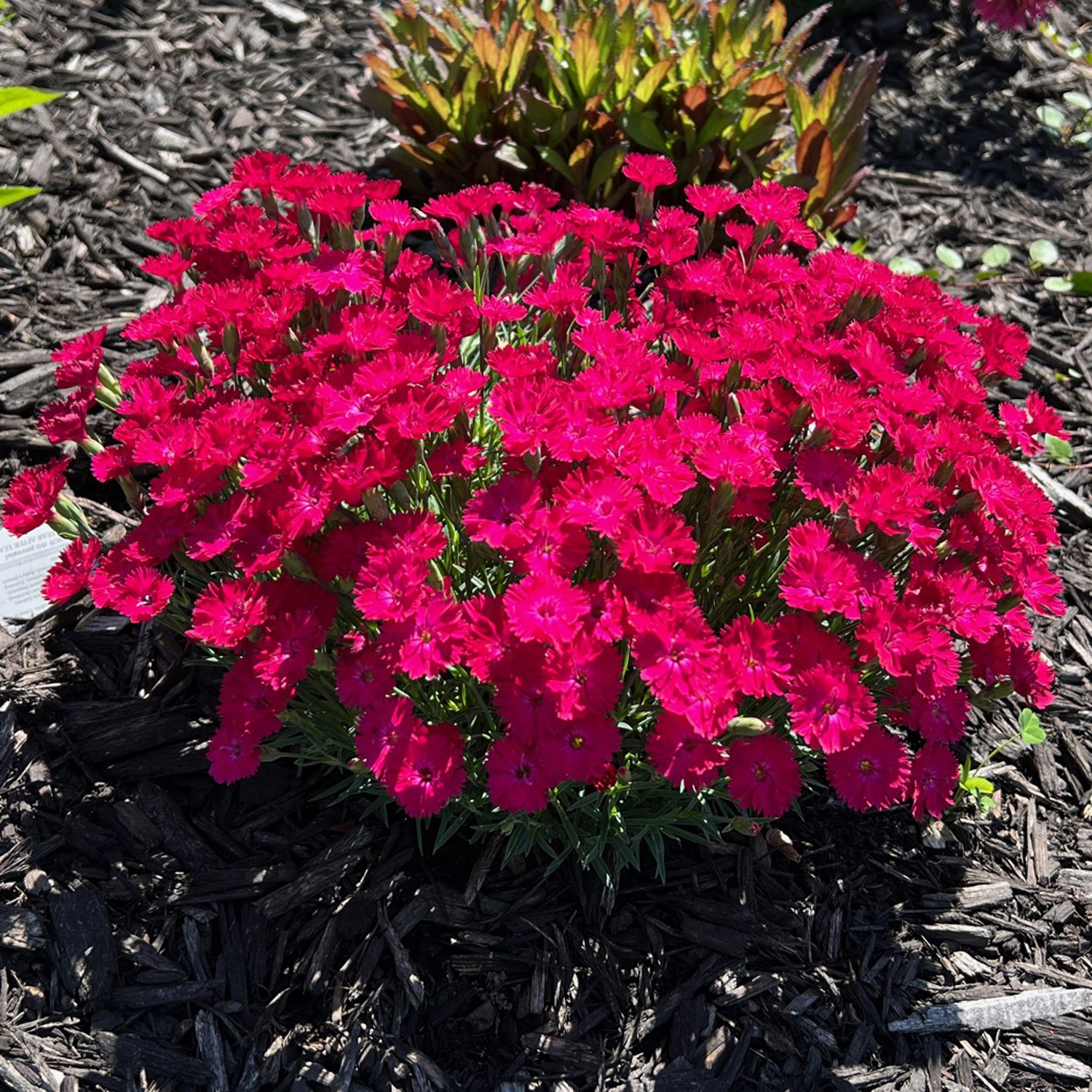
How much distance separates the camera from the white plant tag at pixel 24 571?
2.60m

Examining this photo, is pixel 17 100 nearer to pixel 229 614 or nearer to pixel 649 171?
pixel 229 614

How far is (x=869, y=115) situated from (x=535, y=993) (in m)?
4.27

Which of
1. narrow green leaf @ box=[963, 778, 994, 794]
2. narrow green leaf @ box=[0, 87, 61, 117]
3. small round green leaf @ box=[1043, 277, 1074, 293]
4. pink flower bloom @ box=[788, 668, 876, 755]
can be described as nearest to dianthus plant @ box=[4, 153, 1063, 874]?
pink flower bloom @ box=[788, 668, 876, 755]

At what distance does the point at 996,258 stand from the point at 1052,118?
1.46m

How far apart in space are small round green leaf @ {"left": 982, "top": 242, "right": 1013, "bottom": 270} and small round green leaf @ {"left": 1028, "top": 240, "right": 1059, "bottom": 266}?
94 millimetres

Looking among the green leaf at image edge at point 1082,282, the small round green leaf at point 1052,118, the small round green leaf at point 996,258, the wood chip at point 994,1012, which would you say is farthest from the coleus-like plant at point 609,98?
the wood chip at point 994,1012

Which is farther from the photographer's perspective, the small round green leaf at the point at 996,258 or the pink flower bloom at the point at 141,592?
the small round green leaf at the point at 996,258

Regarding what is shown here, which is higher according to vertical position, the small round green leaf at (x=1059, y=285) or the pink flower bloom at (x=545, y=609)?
the pink flower bloom at (x=545, y=609)

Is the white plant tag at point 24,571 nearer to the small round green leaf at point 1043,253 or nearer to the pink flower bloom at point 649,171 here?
the pink flower bloom at point 649,171

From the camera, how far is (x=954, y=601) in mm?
1818

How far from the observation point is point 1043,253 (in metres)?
3.96

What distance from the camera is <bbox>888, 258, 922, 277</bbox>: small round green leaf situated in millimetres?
3828

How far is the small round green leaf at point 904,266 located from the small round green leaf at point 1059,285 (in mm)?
493

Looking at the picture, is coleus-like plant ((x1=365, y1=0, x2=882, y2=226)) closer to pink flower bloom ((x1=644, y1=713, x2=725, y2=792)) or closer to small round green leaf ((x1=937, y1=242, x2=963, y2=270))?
small round green leaf ((x1=937, y1=242, x2=963, y2=270))
